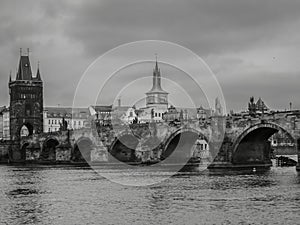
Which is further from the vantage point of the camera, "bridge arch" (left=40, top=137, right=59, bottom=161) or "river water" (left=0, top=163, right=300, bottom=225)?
"bridge arch" (left=40, top=137, right=59, bottom=161)

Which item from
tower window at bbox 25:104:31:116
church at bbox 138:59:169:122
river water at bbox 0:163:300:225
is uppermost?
church at bbox 138:59:169:122

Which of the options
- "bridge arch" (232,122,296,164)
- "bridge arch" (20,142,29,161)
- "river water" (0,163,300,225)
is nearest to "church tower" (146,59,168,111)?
"bridge arch" (20,142,29,161)

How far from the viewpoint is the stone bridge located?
70438 millimetres

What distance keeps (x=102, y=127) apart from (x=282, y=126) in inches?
1603

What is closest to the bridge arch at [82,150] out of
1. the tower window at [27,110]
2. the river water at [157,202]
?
the tower window at [27,110]

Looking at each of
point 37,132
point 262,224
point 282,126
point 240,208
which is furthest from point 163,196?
point 37,132

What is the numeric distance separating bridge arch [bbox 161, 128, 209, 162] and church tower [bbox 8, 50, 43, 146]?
39.3m

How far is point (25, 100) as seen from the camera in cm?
12862

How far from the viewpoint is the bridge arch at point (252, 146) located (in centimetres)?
6972

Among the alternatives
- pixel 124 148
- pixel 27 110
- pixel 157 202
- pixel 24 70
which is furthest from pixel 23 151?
pixel 157 202

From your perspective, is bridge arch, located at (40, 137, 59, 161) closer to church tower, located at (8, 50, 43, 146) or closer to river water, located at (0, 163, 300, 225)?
church tower, located at (8, 50, 43, 146)

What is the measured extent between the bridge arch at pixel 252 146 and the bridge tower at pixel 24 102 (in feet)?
209

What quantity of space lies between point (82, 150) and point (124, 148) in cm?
1170

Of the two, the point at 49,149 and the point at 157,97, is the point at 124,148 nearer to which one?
the point at 49,149
